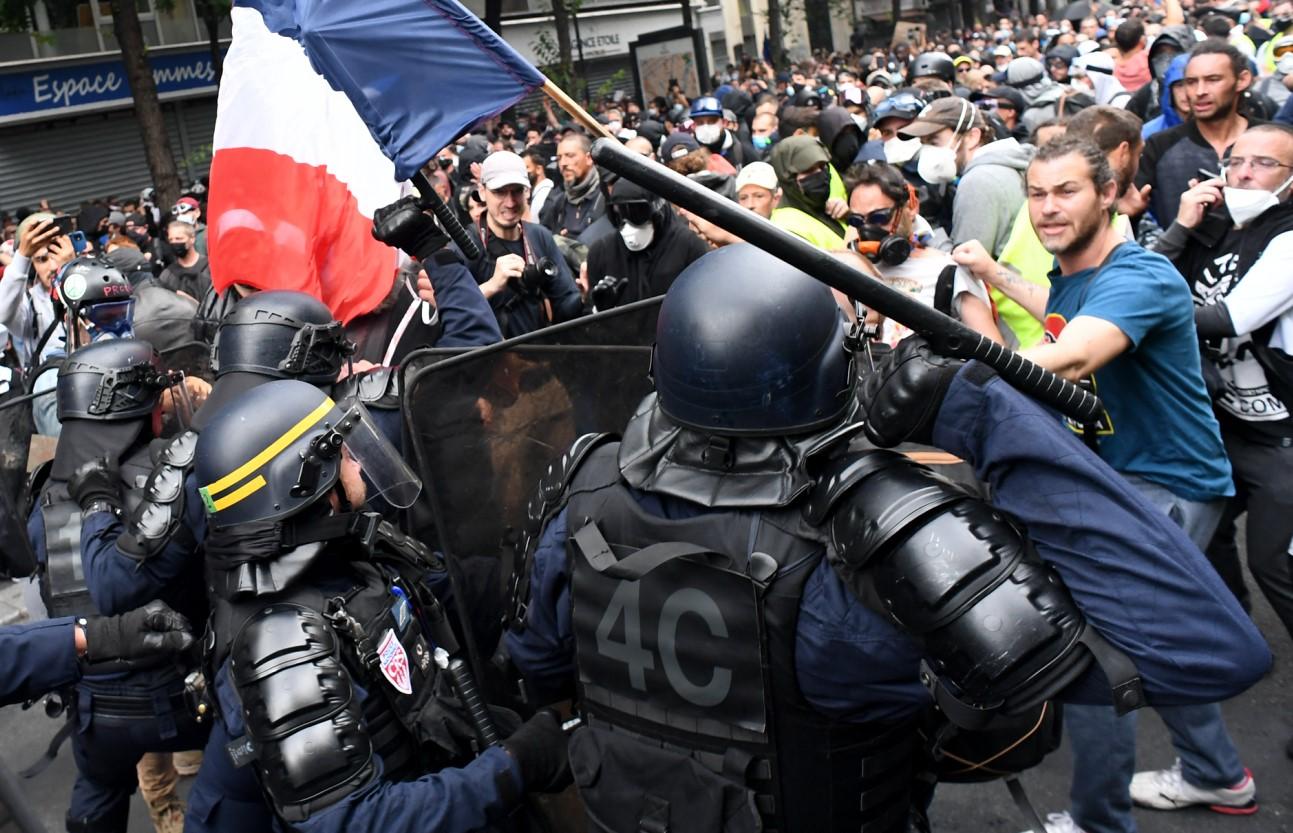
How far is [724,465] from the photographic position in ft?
6.41

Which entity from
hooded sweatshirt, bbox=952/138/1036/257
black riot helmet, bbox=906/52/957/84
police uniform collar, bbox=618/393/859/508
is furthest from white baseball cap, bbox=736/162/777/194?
black riot helmet, bbox=906/52/957/84

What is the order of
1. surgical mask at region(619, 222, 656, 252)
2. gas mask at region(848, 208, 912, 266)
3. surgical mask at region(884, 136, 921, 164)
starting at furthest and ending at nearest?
surgical mask at region(884, 136, 921, 164) < surgical mask at region(619, 222, 656, 252) < gas mask at region(848, 208, 912, 266)

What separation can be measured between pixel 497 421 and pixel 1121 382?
159cm

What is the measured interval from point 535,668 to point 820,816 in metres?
0.71

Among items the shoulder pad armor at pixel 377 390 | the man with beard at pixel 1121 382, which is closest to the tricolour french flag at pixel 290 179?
the shoulder pad armor at pixel 377 390

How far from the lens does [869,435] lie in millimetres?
1745

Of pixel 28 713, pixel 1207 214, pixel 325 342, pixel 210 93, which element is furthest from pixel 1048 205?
pixel 210 93

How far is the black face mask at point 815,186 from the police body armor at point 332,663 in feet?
11.9

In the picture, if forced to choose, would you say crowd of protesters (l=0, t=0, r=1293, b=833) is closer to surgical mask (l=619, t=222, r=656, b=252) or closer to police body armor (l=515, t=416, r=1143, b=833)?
surgical mask (l=619, t=222, r=656, b=252)

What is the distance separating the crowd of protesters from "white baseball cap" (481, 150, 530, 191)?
0.01 metres

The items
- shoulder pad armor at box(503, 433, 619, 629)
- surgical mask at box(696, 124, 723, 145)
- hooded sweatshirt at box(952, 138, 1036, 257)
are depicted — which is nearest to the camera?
shoulder pad armor at box(503, 433, 619, 629)

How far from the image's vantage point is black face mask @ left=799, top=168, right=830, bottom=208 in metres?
5.72

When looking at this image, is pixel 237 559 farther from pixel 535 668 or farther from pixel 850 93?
pixel 850 93

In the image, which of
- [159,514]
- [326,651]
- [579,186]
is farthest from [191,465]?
[579,186]
